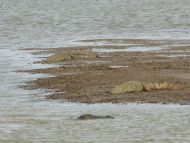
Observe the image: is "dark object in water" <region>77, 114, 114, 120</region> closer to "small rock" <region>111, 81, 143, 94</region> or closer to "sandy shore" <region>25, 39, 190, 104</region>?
"sandy shore" <region>25, 39, 190, 104</region>

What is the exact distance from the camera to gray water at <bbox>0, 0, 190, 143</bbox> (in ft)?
60.8

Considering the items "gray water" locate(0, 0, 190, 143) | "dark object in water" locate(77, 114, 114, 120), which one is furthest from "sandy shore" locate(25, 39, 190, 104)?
"dark object in water" locate(77, 114, 114, 120)

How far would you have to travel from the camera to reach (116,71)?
87.7 feet

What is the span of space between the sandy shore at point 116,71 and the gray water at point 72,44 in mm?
628

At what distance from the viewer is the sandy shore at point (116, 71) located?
2270cm

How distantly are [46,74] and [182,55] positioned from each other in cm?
489

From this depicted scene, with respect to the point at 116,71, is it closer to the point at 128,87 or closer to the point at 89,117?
the point at 128,87

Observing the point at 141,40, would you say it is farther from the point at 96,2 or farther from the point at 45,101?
the point at 96,2

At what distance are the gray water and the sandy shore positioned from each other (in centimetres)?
63

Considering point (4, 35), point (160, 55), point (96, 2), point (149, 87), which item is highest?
point (149, 87)

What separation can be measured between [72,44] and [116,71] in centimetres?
1015

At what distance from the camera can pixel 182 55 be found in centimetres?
3053

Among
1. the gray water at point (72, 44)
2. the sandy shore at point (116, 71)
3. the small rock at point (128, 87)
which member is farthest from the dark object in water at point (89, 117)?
the small rock at point (128, 87)

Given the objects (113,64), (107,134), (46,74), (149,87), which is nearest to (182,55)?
(113,64)
